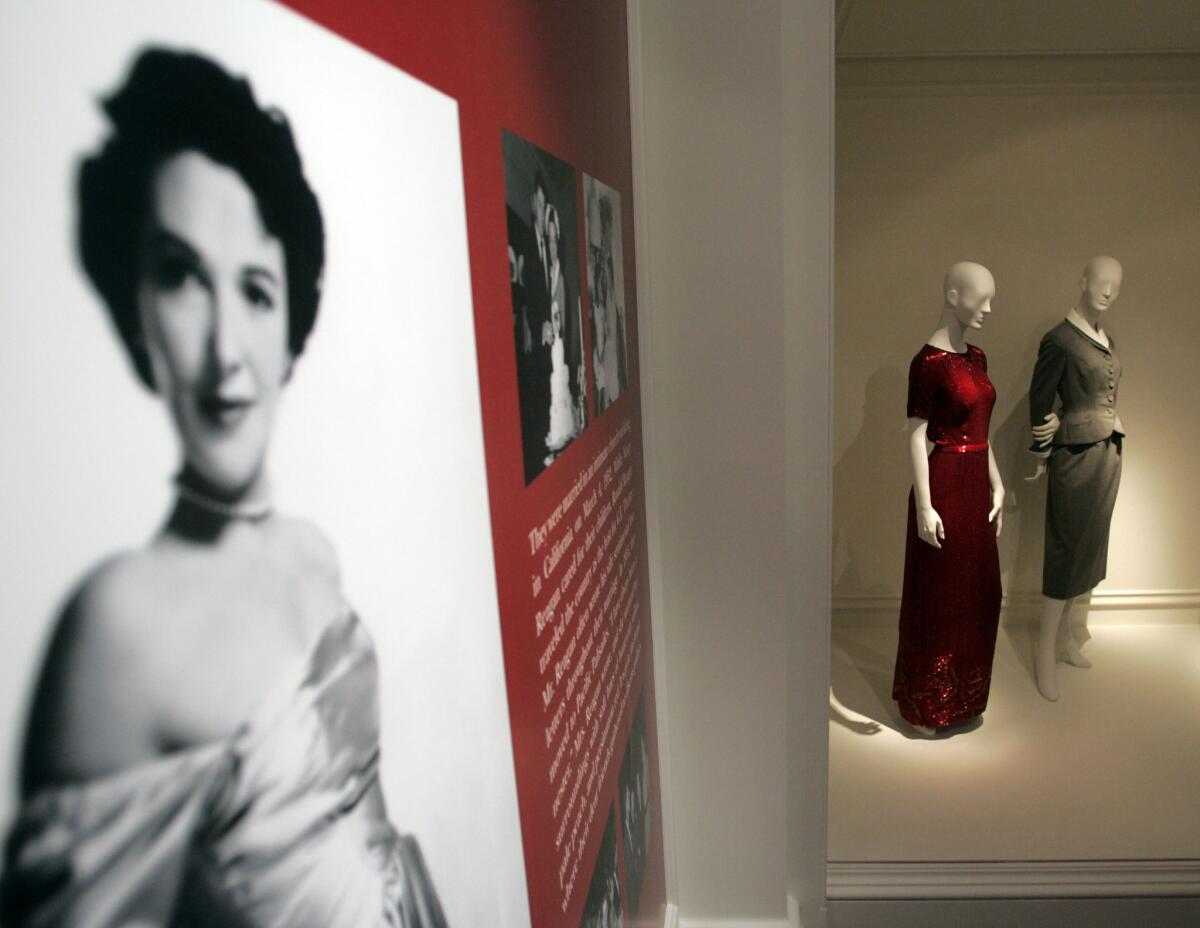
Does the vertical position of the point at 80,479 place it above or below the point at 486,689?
above

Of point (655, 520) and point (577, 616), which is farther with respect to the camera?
point (655, 520)

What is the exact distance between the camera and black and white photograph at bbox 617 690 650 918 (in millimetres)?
1122

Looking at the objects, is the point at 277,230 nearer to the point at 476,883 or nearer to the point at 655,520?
the point at 476,883

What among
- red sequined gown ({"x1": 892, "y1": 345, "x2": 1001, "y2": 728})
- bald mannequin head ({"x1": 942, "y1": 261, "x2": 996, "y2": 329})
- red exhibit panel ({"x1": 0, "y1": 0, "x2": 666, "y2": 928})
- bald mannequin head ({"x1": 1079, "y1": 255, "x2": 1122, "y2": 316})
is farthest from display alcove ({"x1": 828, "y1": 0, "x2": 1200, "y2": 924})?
red exhibit panel ({"x1": 0, "y1": 0, "x2": 666, "y2": 928})

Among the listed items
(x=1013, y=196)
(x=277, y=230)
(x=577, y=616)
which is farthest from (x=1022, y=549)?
(x=277, y=230)

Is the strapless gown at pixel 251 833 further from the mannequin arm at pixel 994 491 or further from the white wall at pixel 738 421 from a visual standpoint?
the mannequin arm at pixel 994 491

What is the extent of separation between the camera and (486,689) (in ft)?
1.80

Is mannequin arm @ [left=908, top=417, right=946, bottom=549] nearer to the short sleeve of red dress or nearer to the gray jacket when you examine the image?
the short sleeve of red dress

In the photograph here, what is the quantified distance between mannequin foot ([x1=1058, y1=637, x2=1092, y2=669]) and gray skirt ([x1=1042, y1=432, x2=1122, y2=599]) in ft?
0.91

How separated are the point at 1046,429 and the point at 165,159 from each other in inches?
127

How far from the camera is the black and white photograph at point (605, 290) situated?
3.17 feet

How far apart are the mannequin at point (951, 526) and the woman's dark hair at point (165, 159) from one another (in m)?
2.46

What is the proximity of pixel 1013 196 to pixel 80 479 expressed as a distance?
3.77 metres

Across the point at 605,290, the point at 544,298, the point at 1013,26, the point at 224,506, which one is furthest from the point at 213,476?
the point at 1013,26
